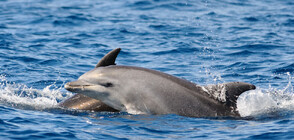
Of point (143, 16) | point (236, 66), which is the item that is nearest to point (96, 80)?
point (236, 66)

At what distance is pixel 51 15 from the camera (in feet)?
86.3

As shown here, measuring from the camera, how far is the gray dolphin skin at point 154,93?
10.5 m

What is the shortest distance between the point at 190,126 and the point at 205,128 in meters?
0.30

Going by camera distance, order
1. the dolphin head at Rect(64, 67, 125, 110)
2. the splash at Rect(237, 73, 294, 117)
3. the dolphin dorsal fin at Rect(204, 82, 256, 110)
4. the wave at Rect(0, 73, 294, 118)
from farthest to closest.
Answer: the wave at Rect(0, 73, 294, 118) < the splash at Rect(237, 73, 294, 117) < the dolphin head at Rect(64, 67, 125, 110) < the dolphin dorsal fin at Rect(204, 82, 256, 110)

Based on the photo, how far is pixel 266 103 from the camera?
12289 mm

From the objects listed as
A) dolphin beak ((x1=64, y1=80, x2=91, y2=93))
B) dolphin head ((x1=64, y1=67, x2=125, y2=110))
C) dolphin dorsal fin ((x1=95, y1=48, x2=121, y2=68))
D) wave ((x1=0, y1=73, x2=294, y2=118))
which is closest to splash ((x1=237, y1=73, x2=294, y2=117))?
wave ((x1=0, y1=73, x2=294, y2=118))

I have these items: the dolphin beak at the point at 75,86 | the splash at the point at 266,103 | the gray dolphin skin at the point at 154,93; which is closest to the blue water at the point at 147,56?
the splash at the point at 266,103

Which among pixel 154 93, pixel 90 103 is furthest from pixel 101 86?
pixel 154 93

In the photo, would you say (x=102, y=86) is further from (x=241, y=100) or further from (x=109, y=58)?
(x=241, y=100)

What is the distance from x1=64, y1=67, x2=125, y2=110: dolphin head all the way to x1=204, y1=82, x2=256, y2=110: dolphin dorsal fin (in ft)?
6.40

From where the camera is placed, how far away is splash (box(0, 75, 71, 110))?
1205 cm

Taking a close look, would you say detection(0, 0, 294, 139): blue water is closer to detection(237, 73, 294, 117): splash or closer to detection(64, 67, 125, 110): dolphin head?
detection(237, 73, 294, 117): splash

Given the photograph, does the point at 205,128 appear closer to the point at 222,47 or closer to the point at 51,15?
the point at 222,47

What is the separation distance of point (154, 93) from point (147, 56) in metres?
8.39
